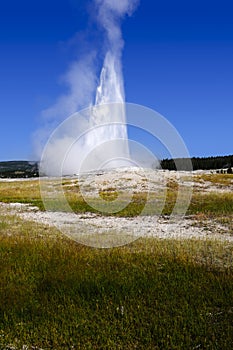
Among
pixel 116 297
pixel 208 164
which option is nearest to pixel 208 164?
pixel 208 164

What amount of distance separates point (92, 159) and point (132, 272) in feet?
51.9

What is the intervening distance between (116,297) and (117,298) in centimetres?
5

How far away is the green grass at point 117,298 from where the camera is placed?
27.0 feet

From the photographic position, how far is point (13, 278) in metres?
12.0

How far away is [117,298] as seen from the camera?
1011 cm

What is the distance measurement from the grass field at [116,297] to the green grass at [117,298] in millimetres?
21

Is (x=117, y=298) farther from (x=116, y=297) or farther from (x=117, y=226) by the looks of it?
(x=117, y=226)

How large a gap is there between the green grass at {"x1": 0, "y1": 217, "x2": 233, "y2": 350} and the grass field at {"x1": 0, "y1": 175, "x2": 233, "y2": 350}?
0.02 m

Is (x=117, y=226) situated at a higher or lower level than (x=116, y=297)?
higher

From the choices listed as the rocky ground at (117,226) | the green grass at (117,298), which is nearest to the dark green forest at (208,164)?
the rocky ground at (117,226)

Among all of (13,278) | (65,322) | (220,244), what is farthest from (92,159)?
(65,322)

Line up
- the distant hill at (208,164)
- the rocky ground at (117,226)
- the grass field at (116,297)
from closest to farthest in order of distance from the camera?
the grass field at (116,297)
the rocky ground at (117,226)
the distant hill at (208,164)

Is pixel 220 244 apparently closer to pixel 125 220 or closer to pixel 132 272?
pixel 132 272

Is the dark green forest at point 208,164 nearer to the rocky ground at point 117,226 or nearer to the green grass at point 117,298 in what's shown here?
the rocky ground at point 117,226
